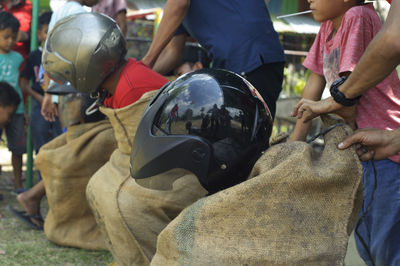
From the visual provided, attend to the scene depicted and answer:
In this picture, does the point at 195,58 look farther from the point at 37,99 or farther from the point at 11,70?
the point at 11,70

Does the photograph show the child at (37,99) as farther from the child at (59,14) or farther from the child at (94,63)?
the child at (94,63)

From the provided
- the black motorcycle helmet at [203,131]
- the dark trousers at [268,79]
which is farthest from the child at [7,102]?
the black motorcycle helmet at [203,131]

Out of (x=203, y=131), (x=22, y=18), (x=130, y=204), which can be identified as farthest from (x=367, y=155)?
(x=22, y=18)

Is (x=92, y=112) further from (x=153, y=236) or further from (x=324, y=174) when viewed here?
(x=324, y=174)

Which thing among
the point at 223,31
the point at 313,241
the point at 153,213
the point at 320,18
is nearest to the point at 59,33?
the point at 223,31

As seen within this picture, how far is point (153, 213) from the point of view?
93.9 inches

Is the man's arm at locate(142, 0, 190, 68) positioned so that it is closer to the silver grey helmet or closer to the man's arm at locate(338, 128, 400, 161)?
the silver grey helmet

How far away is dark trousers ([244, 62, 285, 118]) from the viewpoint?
2.84m

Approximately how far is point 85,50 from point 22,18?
353 centimetres

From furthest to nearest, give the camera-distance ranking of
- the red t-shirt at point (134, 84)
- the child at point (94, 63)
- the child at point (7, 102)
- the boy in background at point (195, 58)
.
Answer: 1. the child at point (7, 102)
2. the boy in background at point (195, 58)
3. the child at point (94, 63)
4. the red t-shirt at point (134, 84)

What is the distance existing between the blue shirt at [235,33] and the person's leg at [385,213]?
110 centimetres

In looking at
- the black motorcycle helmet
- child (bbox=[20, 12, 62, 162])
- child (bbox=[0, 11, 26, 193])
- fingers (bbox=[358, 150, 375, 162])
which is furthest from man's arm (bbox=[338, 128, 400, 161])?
child (bbox=[0, 11, 26, 193])

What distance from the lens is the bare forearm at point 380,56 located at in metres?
1.49

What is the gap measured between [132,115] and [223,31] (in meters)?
0.72
